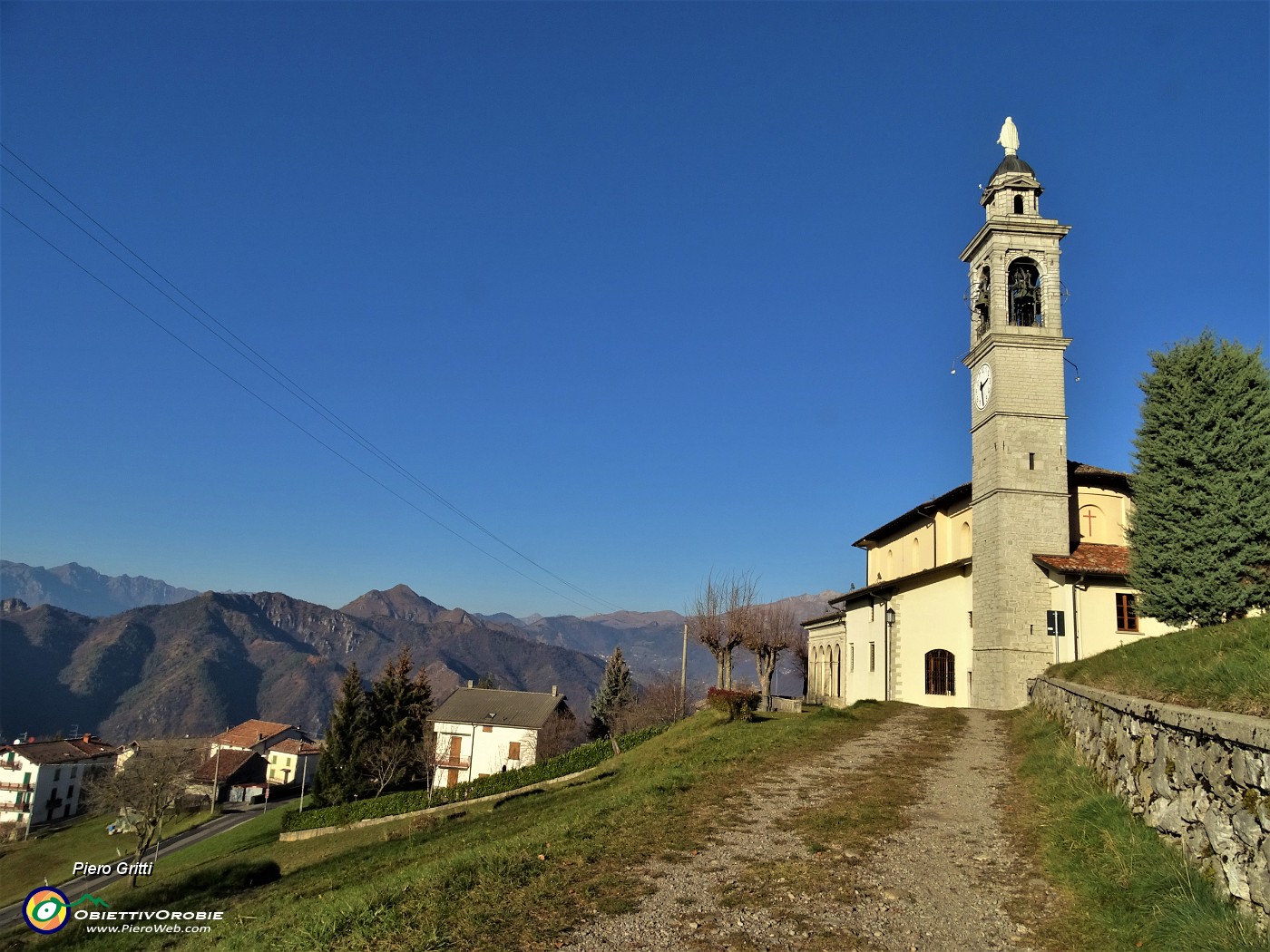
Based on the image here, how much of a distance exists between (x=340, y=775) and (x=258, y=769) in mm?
54836

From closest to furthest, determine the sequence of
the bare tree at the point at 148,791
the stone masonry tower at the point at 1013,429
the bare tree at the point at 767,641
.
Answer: the stone masonry tower at the point at 1013,429
the bare tree at the point at 148,791
the bare tree at the point at 767,641

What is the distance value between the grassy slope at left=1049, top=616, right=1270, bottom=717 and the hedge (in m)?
23.7

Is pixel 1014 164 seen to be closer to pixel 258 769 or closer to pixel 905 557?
pixel 905 557

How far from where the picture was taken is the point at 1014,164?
32.4m

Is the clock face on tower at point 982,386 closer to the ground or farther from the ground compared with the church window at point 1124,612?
farther from the ground

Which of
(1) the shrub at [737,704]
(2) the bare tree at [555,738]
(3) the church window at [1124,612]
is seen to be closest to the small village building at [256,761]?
(2) the bare tree at [555,738]

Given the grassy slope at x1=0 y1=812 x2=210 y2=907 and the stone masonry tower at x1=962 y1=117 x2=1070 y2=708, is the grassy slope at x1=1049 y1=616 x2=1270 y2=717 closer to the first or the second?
the stone masonry tower at x1=962 y1=117 x2=1070 y2=708

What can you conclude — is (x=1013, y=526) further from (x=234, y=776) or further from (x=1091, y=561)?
(x=234, y=776)

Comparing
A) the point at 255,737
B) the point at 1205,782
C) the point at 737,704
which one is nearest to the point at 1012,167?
the point at 737,704

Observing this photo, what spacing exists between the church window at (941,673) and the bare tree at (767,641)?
35.2ft

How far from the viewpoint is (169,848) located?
5191 centimetres

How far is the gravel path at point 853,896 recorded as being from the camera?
6738 millimetres

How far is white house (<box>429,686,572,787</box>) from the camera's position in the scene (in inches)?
2958

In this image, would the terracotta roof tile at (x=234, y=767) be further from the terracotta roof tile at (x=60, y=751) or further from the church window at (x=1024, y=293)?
the church window at (x=1024, y=293)
